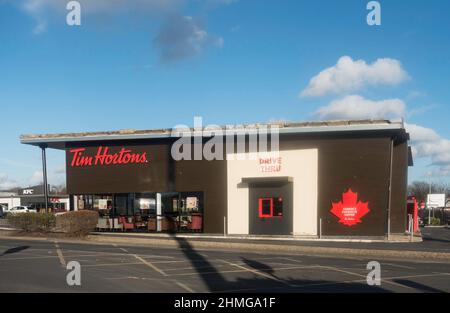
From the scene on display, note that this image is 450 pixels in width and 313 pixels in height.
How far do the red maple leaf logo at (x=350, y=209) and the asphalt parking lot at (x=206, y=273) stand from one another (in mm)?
6495

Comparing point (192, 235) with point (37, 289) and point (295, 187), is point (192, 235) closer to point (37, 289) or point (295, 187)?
point (295, 187)

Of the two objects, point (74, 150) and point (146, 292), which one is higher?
point (74, 150)

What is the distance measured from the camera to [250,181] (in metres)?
24.5

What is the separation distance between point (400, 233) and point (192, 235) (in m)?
10.3

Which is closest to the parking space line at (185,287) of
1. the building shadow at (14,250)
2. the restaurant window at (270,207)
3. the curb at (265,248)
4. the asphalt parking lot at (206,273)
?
the asphalt parking lot at (206,273)

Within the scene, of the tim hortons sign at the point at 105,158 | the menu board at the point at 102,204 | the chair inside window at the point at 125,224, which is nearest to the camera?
the tim hortons sign at the point at 105,158

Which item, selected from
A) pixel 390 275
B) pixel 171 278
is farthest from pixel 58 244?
pixel 390 275

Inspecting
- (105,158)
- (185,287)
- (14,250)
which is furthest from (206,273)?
(105,158)

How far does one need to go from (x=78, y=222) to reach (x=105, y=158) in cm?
455

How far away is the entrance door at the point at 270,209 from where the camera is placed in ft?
78.2

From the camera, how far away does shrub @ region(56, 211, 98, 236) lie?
77.9 ft

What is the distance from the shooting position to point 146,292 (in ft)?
31.6

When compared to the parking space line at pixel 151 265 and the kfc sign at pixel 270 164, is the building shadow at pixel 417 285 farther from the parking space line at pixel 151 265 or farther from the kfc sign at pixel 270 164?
the kfc sign at pixel 270 164

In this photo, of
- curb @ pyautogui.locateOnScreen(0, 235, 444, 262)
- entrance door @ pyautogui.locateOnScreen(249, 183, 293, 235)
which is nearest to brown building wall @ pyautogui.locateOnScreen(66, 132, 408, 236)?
entrance door @ pyautogui.locateOnScreen(249, 183, 293, 235)
